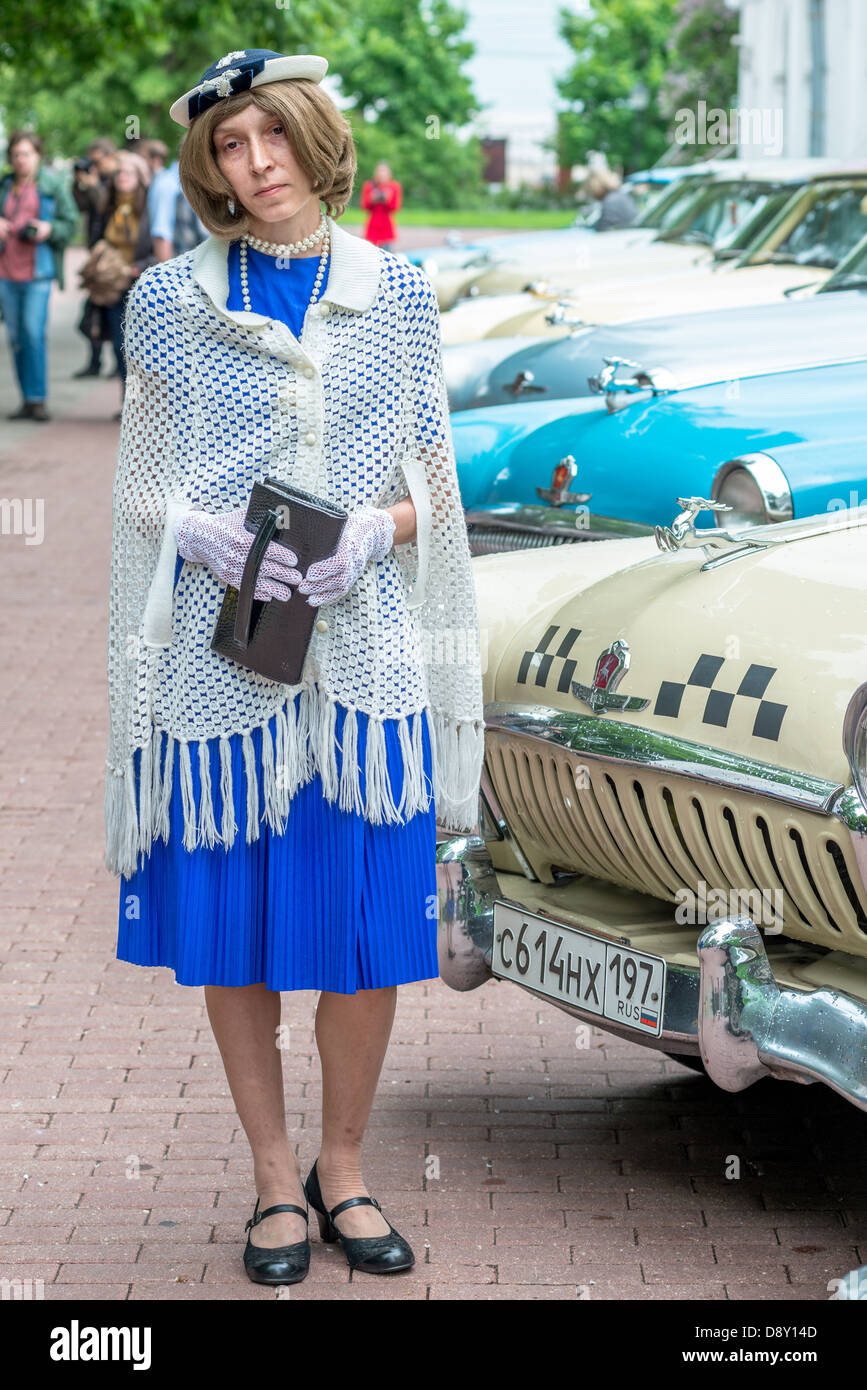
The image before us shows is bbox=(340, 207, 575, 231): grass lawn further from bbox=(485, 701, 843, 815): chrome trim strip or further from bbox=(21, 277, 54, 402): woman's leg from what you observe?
bbox=(485, 701, 843, 815): chrome trim strip

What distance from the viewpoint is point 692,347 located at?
21.4 feet

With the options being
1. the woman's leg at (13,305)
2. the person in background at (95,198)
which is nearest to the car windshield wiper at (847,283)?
the woman's leg at (13,305)

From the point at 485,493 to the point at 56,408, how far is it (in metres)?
11.6

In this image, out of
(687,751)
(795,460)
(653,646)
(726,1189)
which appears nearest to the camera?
(687,751)

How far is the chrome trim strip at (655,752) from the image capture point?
114 inches

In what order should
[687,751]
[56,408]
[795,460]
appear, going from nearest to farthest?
[687,751] → [795,460] → [56,408]

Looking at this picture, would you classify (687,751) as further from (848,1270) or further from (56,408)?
(56,408)

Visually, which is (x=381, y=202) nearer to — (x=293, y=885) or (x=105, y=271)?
(x=105, y=271)

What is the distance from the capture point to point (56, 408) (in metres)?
16.9

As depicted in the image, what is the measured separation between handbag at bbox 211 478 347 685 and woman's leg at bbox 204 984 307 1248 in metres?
0.57

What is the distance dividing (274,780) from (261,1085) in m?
0.56

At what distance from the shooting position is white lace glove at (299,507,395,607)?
9.73ft

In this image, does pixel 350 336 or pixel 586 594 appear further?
pixel 586 594
